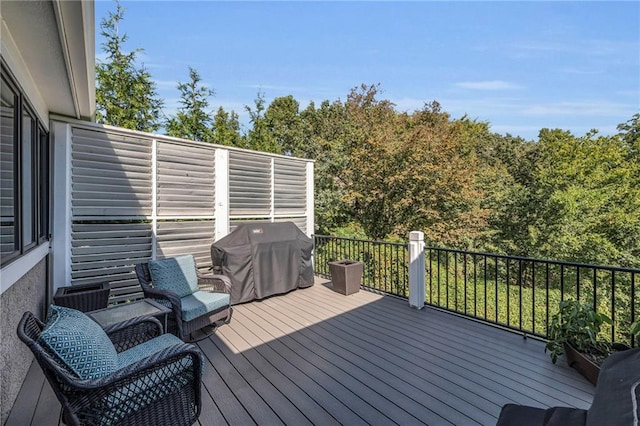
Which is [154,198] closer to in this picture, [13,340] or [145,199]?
[145,199]

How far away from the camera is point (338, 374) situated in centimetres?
258

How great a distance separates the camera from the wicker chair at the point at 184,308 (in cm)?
290

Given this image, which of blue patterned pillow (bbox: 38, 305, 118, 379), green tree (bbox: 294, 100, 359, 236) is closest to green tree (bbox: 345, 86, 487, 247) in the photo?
green tree (bbox: 294, 100, 359, 236)

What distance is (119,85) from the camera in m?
6.95

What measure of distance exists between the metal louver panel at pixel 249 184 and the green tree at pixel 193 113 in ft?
11.9

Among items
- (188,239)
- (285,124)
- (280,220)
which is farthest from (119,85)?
(285,124)

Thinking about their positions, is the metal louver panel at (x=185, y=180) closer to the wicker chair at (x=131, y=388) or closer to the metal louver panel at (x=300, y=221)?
the metal louver panel at (x=300, y=221)

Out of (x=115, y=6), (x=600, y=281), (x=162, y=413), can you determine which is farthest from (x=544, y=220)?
(x=115, y=6)

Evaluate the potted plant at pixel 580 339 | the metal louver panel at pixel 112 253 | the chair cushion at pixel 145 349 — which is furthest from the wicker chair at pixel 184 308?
the potted plant at pixel 580 339

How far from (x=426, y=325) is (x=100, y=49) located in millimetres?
8551

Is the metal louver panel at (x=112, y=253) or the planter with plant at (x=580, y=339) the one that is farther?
the metal louver panel at (x=112, y=253)

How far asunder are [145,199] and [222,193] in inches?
44.7

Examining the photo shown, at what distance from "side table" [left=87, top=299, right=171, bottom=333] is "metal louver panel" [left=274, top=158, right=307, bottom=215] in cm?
325

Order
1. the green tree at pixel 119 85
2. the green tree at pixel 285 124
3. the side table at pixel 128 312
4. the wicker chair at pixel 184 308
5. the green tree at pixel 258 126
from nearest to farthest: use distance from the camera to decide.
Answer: the side table at pixel 128 312, the wicker chair at pixel 184 308, the green tree at pixel 119 85, the green tree at pixel 258 126, the green tree at pixel 285 124
